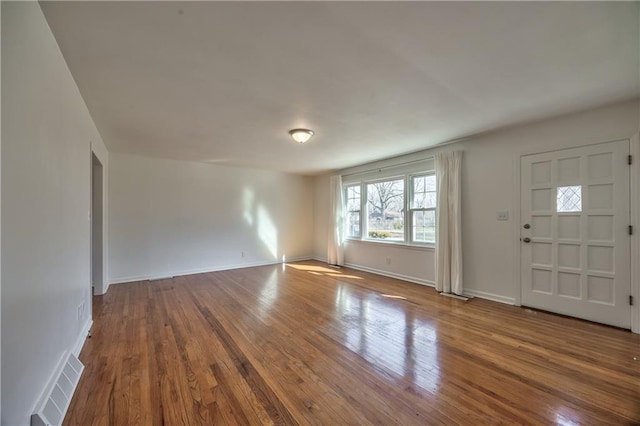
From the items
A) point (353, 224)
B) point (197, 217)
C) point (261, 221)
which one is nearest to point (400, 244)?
point (353, 224)

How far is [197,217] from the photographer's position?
5527 mm

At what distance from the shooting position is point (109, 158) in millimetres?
4645

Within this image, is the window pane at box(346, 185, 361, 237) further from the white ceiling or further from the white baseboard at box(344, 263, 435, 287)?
the white ceiling

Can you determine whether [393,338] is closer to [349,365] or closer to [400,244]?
[349,365]

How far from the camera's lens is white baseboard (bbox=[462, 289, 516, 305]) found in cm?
353

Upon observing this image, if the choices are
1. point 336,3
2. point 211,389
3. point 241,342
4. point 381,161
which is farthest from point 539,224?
point 211,389

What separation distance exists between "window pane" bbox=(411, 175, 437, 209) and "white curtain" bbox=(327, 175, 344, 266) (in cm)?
191

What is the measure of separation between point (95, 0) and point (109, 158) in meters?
4.10

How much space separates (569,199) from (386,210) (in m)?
2.84

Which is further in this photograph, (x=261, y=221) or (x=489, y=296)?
(x=261, y=221)

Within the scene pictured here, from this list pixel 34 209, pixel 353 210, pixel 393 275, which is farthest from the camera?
pixel 353 210

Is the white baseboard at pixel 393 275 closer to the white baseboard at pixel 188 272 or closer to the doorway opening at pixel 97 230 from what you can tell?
the white baseboard at pixel 188 272

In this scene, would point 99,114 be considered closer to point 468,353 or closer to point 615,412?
point 468,353

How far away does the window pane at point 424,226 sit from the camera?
14.9 feet
